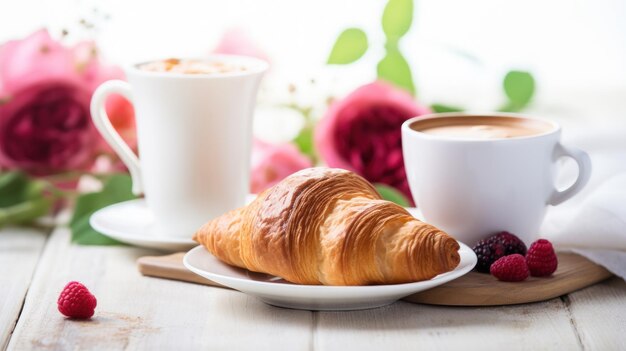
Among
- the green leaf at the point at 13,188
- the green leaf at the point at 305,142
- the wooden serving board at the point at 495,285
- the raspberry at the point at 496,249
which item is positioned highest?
the raspberry at the point at 496,249

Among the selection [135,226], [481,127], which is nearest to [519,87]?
[481,127]

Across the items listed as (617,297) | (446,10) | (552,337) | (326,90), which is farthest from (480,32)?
(552,337)

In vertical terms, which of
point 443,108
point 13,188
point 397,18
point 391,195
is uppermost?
point 397,18

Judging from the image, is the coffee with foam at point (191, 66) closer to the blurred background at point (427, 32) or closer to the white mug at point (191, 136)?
the white mug at point (191, 136)

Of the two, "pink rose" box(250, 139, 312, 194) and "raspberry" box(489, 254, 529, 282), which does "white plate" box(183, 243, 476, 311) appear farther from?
"pink rose" box(250, 139, 312, 194)

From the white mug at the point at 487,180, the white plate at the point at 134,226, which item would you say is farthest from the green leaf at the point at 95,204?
the white mug at the point at 487,180

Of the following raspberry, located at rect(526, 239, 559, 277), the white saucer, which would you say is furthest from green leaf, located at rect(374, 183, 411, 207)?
raspberry, located at rect(526, 239, 559, 277)

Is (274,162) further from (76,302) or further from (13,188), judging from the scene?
(76,302)
